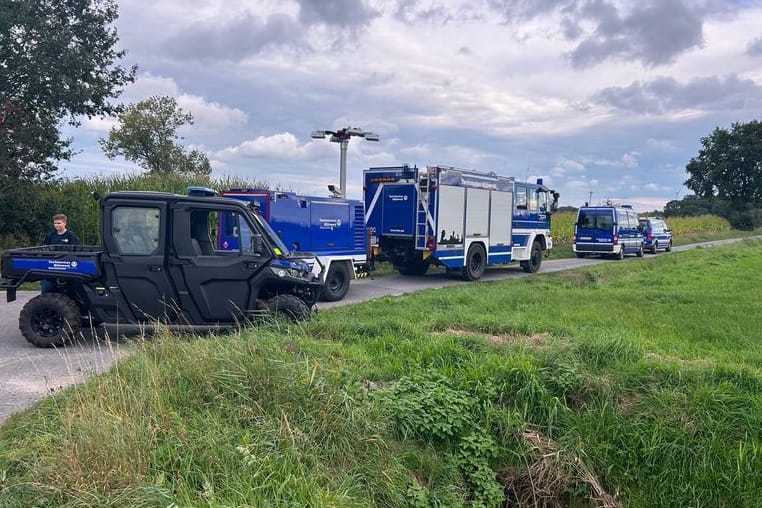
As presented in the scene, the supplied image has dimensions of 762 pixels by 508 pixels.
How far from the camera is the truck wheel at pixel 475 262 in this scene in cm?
1623

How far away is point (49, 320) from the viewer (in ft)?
24.8

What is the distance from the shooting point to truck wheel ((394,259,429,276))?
1681 centimetres

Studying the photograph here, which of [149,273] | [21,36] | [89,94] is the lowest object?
[149,273]

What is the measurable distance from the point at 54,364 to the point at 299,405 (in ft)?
13.0

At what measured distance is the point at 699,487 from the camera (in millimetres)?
Result: 4941

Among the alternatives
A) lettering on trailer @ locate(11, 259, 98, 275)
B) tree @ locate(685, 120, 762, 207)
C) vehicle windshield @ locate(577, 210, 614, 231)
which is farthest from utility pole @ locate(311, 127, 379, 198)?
tree @ locate(685, 120, 762, 207)

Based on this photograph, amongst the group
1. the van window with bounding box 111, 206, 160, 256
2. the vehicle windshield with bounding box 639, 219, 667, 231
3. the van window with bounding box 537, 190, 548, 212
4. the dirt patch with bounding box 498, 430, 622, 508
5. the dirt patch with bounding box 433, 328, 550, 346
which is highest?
the van window with bounding box 537, 190, 548, 212

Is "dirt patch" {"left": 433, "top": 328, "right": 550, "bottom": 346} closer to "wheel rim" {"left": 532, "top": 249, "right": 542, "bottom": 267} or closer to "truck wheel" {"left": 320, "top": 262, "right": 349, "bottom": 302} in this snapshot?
"truck wheel" {"left": 320, "top": 262, "right": 349, "bottom": 302}

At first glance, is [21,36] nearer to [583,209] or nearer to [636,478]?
[636,478]

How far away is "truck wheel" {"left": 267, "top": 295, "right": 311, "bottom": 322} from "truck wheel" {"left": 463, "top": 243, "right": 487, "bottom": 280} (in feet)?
29.7

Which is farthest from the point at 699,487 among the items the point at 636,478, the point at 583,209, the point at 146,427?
the point at 583,209

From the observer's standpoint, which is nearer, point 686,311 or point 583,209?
point 686,311

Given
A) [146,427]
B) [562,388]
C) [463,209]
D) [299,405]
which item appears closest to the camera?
[146,427]

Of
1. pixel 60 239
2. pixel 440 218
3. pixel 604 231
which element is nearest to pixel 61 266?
pixel 60 239
